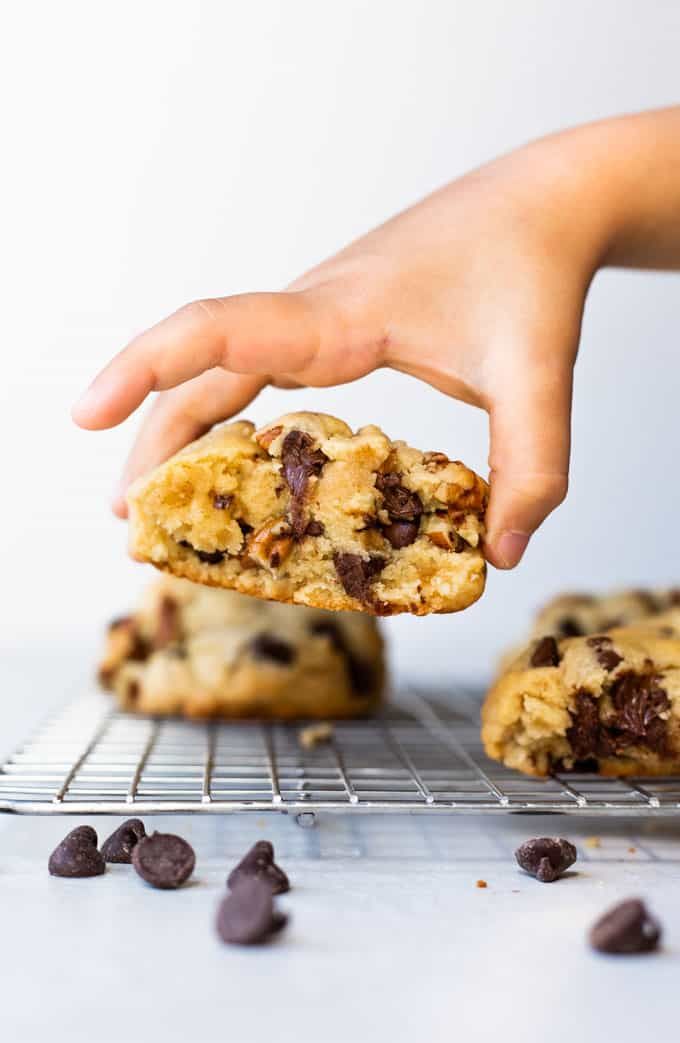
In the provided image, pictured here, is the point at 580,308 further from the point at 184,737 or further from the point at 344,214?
the point at 344,214

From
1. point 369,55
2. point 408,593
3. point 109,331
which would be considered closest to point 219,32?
point 369,55

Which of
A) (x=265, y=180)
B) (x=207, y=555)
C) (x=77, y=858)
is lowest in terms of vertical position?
(x=77, y=858)

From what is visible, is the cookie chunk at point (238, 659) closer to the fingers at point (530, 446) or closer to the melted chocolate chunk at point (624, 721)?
the melted chocolate chunk at point (624, 721)

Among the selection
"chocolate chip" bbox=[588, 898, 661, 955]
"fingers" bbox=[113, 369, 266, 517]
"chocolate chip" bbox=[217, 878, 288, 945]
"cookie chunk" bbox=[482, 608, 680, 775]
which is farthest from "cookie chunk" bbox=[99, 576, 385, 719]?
"chocolate chip" bbox=[588, 898, 661, 955]

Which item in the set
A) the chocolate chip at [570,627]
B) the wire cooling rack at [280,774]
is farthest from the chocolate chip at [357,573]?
the chocolate chip at [570,627]

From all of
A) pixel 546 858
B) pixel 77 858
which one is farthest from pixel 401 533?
pixel 77 858

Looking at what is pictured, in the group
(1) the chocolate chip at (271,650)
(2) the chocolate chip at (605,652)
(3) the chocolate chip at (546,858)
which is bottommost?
(3) the chocolate chip at (546,858)

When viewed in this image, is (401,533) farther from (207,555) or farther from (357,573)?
(207,555)

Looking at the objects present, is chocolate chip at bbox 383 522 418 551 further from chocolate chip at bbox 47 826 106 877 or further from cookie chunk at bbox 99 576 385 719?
cookie chunk at bbox 99 576 385 719
